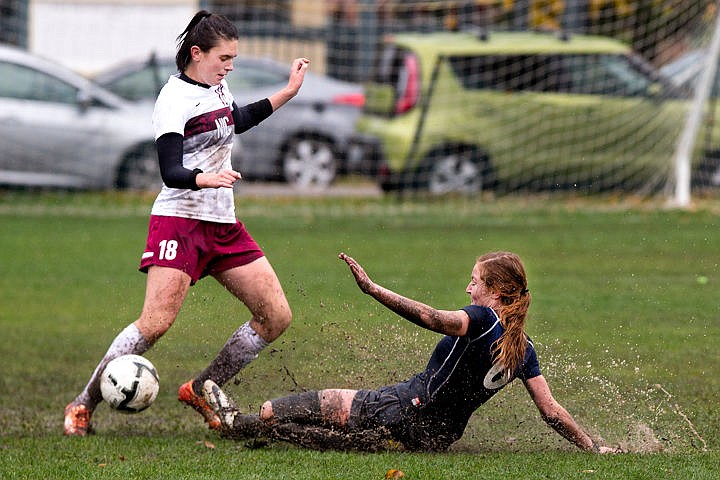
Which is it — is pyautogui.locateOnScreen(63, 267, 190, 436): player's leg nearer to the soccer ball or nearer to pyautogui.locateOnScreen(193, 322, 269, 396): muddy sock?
the soccer ball

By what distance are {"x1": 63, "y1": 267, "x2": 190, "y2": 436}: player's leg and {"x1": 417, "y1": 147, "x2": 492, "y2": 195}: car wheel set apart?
10.8m

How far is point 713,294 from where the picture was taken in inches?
378

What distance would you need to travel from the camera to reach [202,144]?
5828 mm

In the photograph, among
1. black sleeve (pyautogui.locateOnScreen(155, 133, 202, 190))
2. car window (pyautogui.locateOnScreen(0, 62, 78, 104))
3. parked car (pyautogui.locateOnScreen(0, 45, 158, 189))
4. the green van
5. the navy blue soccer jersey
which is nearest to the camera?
the navy blue soccer jersey

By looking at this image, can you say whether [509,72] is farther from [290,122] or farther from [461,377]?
[461,377]

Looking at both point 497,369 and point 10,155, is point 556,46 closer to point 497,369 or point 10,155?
point 10,155

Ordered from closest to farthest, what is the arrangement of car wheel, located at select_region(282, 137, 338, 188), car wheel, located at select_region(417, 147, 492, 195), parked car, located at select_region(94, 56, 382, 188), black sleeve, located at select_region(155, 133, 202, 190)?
1. black sleeve, located at select_region(155, 133, 202, 190)
2. car wheel, located at select_region(417, 147, 492, 195)
3. parked car, located at select_region(94, 56, 382, 188)
4. car wheel, located at select_region(282, 137, 338, 188)

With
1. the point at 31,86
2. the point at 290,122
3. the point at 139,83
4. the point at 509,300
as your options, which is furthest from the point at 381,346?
the point at 139,83

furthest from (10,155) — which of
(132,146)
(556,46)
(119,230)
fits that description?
(556,46)

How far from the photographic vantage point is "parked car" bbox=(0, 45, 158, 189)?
16094 mm

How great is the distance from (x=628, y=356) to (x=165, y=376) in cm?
260

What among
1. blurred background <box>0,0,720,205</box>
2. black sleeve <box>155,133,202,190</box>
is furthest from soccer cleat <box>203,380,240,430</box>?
blurred background <box>0,0,720,205</box>

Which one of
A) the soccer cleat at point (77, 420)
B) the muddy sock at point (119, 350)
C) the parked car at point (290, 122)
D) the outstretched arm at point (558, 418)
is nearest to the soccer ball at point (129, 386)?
the muddy sock at point (119, 350)

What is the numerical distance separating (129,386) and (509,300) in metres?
1.70
